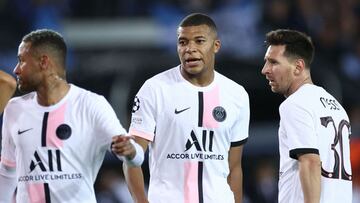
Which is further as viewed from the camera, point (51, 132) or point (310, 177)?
point (51, 132)

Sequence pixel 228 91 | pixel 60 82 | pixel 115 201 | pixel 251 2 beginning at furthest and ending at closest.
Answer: pixel 251 2
pixel 115 201
pixel 228 91
pixel 60 82

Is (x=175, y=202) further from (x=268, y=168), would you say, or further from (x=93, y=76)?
(x=93, y=76)

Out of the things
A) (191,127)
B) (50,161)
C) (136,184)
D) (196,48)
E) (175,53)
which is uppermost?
(175,53)

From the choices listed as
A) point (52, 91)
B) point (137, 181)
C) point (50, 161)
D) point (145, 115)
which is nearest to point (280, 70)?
point (145, 115)

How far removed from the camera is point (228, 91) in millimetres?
6988

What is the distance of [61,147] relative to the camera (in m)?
6.42

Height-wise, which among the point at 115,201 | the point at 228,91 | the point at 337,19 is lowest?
the point at 115,201

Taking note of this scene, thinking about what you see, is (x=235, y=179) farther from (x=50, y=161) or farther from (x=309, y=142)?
(x=50, y=161)

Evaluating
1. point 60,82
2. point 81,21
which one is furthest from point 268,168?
point 60,82

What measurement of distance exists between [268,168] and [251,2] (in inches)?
107

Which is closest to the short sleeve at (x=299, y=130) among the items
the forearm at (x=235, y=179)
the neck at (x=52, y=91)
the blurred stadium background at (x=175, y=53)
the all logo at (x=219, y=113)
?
the all logo at (x=219, y=113)

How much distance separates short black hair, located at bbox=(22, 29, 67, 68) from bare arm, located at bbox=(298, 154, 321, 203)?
170cm

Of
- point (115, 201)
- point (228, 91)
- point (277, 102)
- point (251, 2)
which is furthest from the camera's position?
point (251, 2)

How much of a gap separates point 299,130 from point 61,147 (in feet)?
4.93
